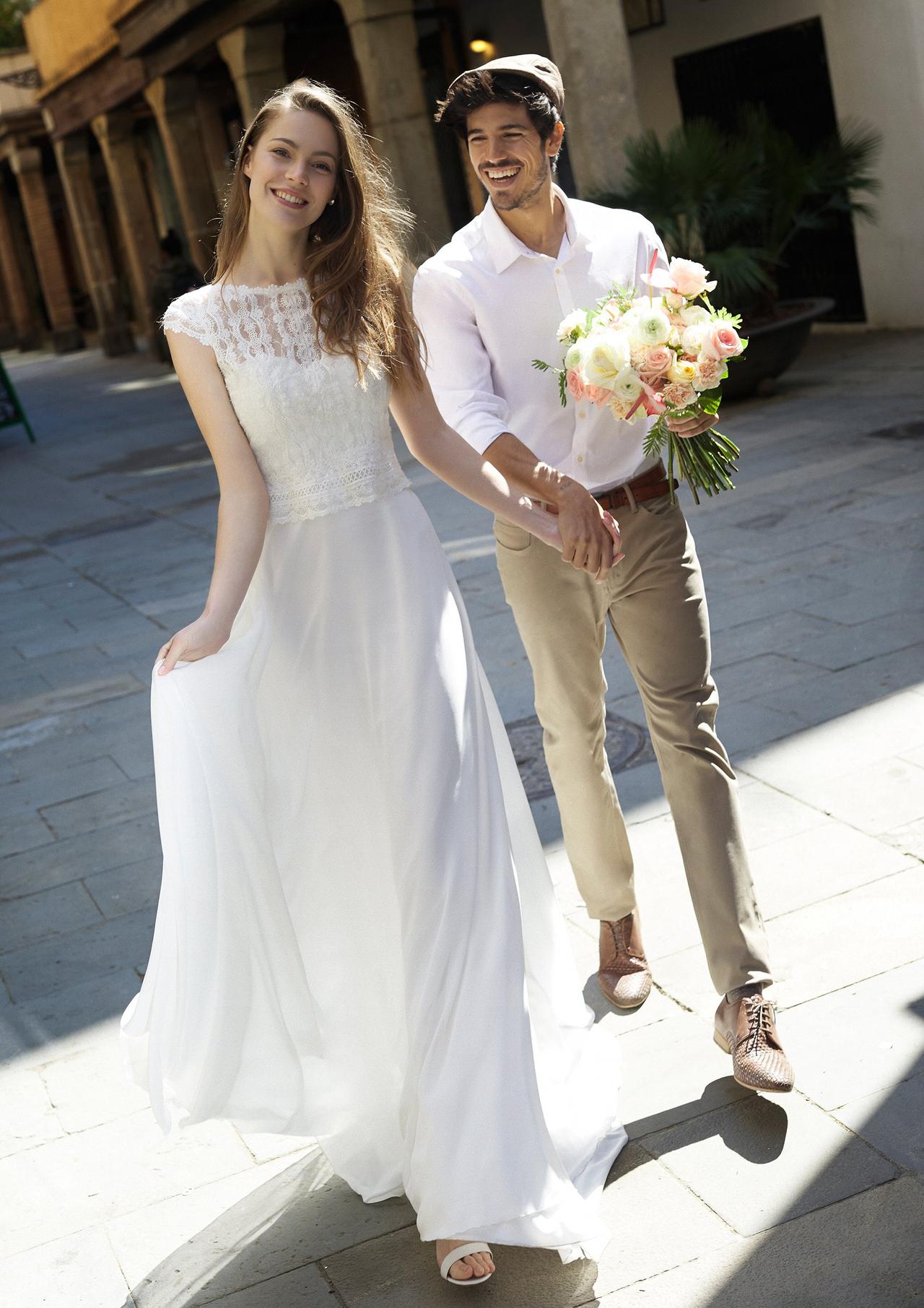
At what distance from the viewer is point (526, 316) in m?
3.39

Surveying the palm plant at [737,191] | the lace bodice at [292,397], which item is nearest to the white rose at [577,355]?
the lace bodice at [292,397]

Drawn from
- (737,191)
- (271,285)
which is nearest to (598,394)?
(271,285)

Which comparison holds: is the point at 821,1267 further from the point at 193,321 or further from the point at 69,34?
the point at 69,34

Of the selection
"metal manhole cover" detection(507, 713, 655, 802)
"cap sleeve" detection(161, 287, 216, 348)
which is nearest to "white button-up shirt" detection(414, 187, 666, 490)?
"cap sleeve" detection(161, 287, 216, 348)

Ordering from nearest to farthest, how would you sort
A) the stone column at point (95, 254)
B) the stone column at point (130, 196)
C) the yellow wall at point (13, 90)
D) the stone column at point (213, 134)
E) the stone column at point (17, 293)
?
1. the stone column at point (213, 134)
2. the stone column at point (130, 196)
3. the stone column at point (95, 254)
4. the yellow wall at point (13, 90)
5. the stone column at point (17, 293)

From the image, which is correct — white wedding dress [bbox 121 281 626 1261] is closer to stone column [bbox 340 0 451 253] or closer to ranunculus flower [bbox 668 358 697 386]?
ranunculus flower [bbox 668 358 697 386]

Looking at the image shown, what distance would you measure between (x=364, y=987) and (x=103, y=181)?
130 ft

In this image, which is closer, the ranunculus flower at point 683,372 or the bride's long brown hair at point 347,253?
the bride's long brown hair at point 347,253

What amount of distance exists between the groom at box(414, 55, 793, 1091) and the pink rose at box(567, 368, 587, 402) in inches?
6.9

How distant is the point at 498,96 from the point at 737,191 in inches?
359

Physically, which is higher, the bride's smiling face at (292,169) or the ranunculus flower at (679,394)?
the bride's smiling face at (292,169)

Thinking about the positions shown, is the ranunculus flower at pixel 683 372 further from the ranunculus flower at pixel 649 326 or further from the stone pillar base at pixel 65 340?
the stone pillar base at pixel 65 340

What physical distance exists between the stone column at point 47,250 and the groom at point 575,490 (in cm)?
3701

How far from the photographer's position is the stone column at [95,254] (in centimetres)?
3209
